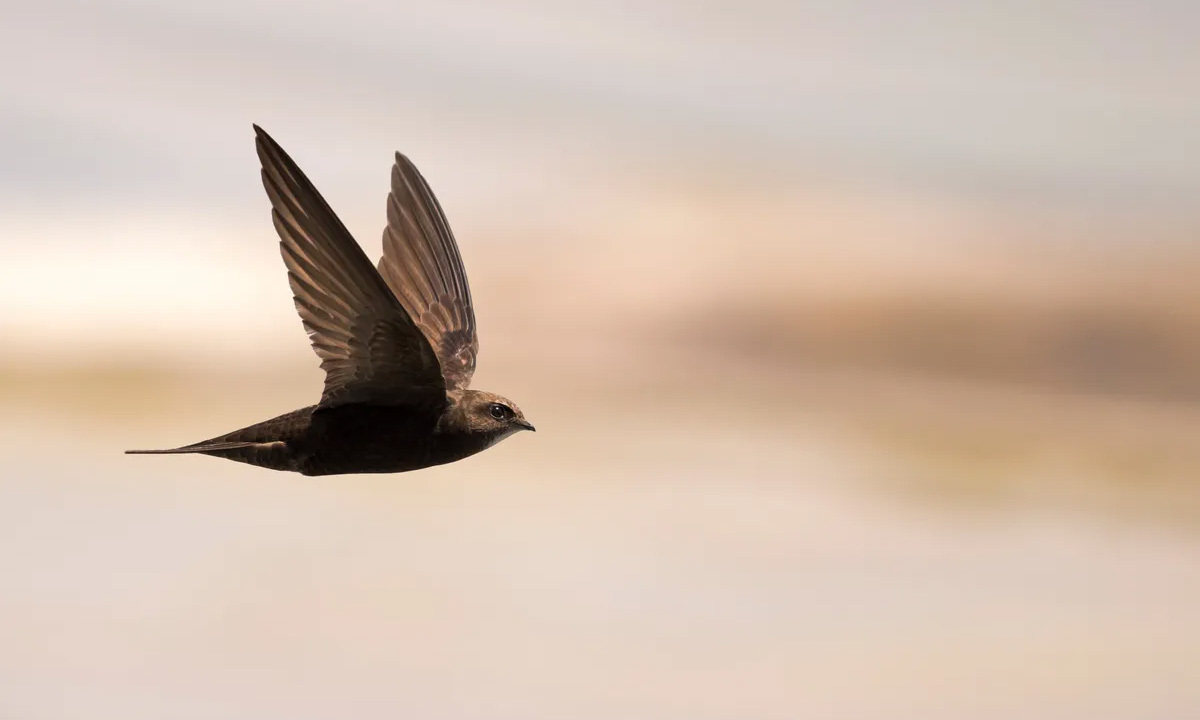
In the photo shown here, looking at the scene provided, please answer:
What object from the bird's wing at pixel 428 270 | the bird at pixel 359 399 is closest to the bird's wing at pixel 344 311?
the bird at pixel 359 399

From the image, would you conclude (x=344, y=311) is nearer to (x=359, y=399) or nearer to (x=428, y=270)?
(x=359, y=399)

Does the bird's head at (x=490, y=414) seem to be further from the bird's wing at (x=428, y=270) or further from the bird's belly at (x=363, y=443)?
the bird's wing at (x=428, y=270)

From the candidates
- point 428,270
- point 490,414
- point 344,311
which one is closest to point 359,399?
point 344,311

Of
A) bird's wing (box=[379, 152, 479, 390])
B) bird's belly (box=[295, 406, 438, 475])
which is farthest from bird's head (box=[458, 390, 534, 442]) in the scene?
bird's wing (box=[379, 152, 479, 390])

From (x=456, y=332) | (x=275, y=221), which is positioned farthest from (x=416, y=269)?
(x=275, y=221)

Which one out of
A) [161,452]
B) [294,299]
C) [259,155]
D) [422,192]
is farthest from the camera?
[422,192]

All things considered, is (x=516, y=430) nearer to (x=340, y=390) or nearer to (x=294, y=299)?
(x=340, y=390)

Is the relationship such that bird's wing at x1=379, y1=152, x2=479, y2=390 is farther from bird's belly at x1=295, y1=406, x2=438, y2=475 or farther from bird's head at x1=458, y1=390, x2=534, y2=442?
bird's belly at x1=295, y1=406, x2=438, y2=475
